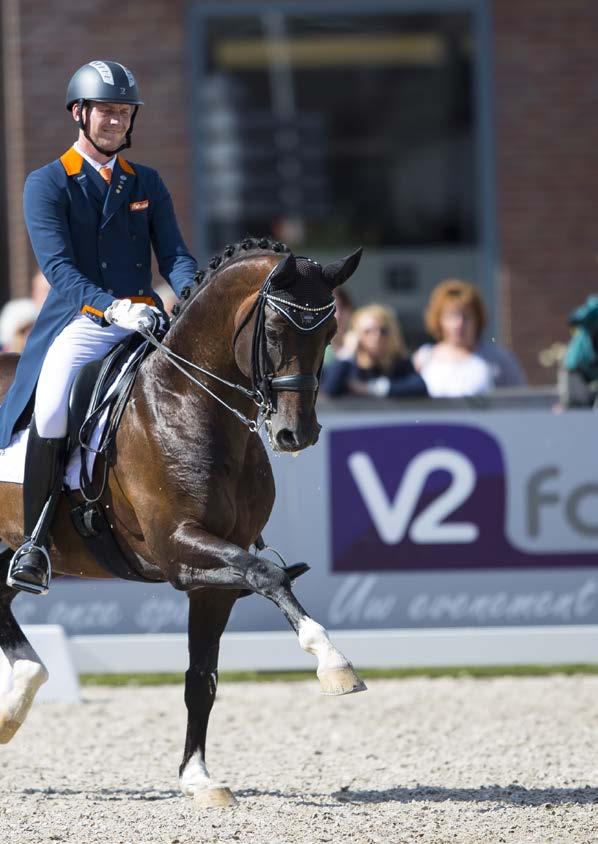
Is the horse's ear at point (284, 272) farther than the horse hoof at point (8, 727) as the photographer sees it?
No

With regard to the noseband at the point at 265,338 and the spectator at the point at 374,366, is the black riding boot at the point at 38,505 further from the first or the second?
the spectator at the point at 374,366

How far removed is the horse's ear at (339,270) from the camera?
5.34m

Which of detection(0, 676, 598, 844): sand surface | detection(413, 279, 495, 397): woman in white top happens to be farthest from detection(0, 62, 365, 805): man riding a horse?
detection(413, 279, 495, 397): woman in white top

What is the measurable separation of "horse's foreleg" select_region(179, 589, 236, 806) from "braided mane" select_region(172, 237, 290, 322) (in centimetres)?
121

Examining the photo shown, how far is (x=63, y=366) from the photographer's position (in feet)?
19.4

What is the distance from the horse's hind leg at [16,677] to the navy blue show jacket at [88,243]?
847 mm

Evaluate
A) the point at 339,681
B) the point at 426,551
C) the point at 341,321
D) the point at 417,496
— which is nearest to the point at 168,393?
the point at 339,681

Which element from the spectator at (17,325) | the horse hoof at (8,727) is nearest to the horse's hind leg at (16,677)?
the horse hoof at (8,727)

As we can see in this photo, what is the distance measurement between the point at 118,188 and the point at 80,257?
12.3 inches

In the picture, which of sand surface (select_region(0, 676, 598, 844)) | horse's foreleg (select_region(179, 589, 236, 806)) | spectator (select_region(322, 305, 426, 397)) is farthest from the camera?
spectator (select_region(322, 305, 426, 397))

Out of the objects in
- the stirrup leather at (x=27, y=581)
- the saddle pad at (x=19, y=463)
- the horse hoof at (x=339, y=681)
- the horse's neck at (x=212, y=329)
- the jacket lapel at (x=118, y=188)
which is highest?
the jacket lapel at (x=118, y=188)

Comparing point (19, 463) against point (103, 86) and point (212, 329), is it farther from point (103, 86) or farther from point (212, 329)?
point (103, 86)

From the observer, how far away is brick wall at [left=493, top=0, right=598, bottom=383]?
12727 mm

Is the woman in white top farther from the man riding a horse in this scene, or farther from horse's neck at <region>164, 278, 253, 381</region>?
horse's neck at <region>164, 278, 253, 381</region>
